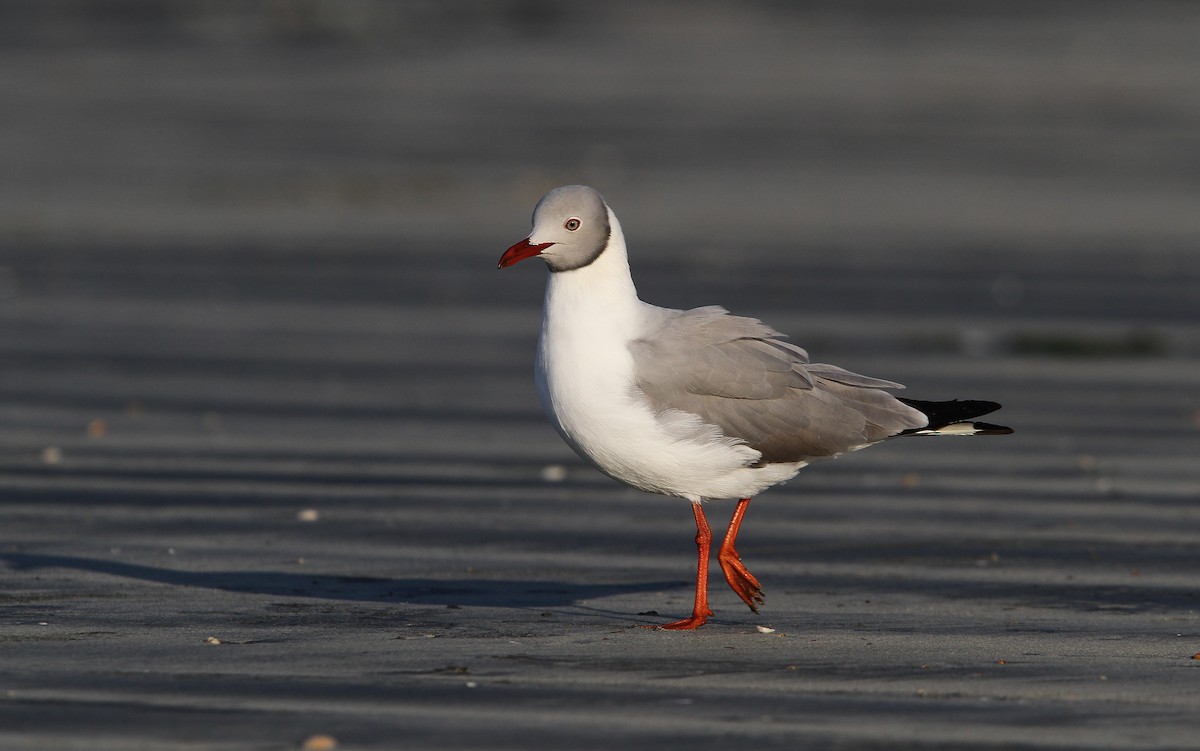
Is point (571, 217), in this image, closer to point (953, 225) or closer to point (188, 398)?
point (188, 398)

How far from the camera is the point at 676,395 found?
25.4 ft

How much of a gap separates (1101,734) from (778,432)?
238cm

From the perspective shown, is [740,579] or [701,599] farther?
[740,579]

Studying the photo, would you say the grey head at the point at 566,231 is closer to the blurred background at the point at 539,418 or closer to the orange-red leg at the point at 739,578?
the orange-red leg at the point at 739,578

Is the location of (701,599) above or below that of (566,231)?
below

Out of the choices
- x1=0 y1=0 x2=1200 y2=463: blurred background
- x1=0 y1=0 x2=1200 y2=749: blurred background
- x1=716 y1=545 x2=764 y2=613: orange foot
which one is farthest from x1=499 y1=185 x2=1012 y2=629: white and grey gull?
x1=0 y1=0 x2=1200 y2=463: blurred background

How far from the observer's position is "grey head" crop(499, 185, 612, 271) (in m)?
7.82

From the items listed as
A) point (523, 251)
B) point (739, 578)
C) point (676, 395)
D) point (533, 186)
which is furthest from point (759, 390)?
point (533, 186)

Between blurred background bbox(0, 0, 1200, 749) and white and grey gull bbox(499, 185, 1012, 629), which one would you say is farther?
white and grey gull bbox(499, 185, 1012, 629)

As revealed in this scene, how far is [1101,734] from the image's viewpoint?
19.3 ft

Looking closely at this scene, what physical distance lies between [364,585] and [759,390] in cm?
189

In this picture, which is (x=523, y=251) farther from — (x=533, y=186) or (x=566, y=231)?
(x=533, y=186)

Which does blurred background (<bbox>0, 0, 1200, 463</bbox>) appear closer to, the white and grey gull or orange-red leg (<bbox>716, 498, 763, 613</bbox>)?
the white and grey gull

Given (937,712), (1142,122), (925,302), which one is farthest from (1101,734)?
(1142,122)
